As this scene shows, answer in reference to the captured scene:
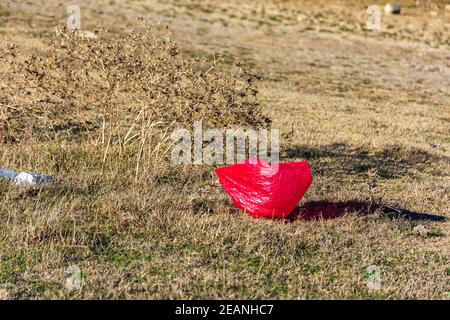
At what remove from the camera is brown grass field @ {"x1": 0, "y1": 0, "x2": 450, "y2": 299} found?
5.99m

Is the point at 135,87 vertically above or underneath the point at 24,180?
above

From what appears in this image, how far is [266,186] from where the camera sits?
7805 millimetres

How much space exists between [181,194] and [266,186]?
1159 mm

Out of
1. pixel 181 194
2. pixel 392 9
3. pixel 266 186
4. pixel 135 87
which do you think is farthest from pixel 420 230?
pixel 392 9

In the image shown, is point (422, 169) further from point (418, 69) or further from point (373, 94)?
point (418, 69)

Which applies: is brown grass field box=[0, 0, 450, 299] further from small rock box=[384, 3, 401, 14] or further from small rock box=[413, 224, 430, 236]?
small rock box=[384, 3, 401, 14]

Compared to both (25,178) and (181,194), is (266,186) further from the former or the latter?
(25,178)

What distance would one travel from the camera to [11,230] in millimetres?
6621

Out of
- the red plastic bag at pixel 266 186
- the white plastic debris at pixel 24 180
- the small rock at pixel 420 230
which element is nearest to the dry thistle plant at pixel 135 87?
the white plastic debris at pixel 24 180

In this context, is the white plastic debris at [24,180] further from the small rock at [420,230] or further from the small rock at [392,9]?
the small rock at [392,9]

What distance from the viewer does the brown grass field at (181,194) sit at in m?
5.99
